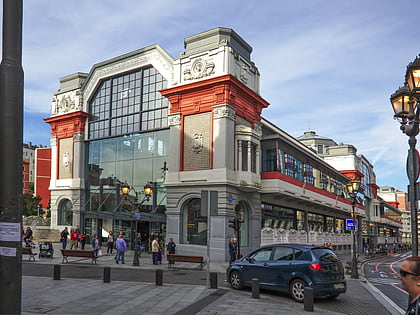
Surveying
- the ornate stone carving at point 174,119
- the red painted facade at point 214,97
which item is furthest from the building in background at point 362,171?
the ornate stone carving at point 174,119

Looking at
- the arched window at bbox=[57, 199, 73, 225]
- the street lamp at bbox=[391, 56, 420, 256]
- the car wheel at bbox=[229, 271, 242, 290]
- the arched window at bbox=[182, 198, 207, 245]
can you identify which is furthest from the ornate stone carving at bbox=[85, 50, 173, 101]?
the street lamp at bbox=[391, 56, 420, 256]

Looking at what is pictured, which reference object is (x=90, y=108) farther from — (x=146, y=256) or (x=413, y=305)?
(x=413, y=305)

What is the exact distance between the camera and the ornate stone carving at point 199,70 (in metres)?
27.2

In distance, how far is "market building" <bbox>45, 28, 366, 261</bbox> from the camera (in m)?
26.5

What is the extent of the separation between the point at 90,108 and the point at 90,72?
3.18 metres

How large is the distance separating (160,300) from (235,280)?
10.2 feet

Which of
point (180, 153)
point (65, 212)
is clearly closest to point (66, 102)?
point (65, 212)

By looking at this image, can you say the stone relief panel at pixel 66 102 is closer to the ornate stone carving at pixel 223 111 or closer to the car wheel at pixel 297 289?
the ornate stone carving at pixel 223 111

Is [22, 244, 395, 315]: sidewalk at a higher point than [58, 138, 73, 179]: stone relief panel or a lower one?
lower

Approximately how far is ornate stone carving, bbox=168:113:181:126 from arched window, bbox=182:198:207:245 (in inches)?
220

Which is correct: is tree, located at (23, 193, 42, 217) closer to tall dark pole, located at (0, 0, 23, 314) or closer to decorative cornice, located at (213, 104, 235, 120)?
decorative cornice, located at (213, 104, 235, 120)

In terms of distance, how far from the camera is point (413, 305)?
3037mm

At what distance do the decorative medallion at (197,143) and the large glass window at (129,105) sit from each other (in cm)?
357

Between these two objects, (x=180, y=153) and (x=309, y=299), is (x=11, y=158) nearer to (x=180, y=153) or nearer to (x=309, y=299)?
(x=309, y=299)
